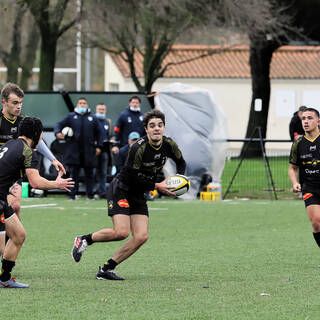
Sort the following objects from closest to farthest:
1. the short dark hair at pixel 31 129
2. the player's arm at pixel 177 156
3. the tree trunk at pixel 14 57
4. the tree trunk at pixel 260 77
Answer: the short dark hair at pixel 31 129, the player's arm at pixel 177 156, the tree trunk at pixel 260 77, the tree trunk at pixel 14 57

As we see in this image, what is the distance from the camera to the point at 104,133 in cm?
2033

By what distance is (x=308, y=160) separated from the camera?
10.7m

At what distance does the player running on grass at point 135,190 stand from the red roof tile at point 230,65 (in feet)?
155

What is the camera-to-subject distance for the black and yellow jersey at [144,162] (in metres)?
9.51

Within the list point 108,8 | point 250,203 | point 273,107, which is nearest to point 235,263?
point 250,203

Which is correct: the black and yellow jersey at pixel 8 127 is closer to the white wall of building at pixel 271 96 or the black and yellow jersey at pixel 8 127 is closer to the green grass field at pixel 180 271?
the green grass field at pixel 180 271

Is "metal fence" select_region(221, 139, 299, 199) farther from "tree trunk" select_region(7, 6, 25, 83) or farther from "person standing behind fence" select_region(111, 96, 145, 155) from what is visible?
"tree trunk" select_region(7, 6, 25, 83)

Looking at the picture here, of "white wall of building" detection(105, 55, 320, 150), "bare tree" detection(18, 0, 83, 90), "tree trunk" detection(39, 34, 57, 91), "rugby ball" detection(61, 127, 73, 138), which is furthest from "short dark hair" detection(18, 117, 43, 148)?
"white wall of building" detection(105, 55, 320, 150)

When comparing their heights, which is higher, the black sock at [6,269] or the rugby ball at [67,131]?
the rugby ball at [67,131]

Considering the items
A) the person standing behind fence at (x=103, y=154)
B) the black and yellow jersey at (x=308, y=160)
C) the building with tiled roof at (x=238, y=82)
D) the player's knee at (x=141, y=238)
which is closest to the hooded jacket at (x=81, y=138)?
the person standing behind fence at (x=103, y=154)

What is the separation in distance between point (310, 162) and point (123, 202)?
7.70ft

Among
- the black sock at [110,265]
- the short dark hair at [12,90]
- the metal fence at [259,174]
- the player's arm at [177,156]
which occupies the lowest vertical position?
the metal fence at [259,174]

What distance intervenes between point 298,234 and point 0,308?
7286 mm

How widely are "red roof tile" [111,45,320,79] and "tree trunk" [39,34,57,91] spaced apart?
27466 millimetres
